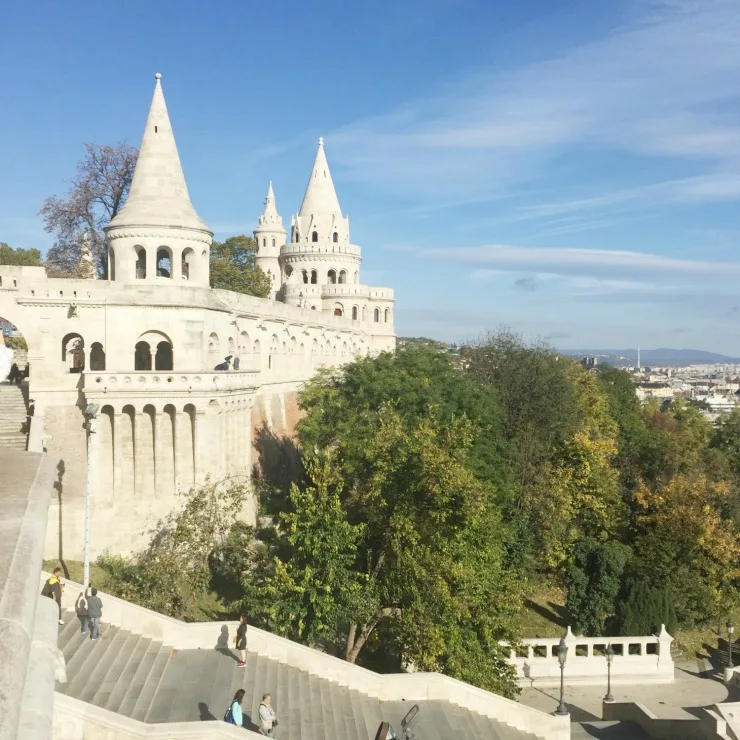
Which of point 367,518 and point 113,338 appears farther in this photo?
point 113,338

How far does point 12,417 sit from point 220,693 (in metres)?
11.2

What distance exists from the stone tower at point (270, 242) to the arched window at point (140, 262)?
30.7 m

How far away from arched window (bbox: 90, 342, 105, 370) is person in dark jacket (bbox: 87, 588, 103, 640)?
10.3m

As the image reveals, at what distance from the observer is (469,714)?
1689cm

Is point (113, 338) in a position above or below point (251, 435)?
above

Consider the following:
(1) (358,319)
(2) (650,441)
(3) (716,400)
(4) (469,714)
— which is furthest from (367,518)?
(3) (716,400)

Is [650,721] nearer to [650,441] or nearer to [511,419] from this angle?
[511,419]

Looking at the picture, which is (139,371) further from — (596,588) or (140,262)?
(596,588)

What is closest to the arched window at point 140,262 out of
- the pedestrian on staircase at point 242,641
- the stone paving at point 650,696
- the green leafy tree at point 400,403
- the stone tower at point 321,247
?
the green leafy tree at point 400,403

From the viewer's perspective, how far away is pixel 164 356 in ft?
87.6

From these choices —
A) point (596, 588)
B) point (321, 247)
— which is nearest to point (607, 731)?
point (596, 588)

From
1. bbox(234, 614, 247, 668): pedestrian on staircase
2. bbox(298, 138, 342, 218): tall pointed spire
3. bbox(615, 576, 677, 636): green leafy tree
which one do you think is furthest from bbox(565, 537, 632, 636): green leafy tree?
bbox(298, 138, 342, 218): tall pointed spire

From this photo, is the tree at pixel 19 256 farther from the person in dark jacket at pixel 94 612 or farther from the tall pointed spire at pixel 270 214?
the person in dark jacket at pixel 94 612

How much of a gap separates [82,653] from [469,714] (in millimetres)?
8182
